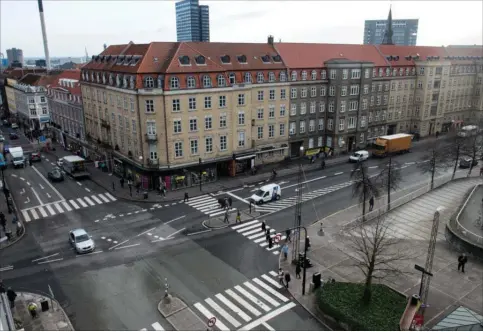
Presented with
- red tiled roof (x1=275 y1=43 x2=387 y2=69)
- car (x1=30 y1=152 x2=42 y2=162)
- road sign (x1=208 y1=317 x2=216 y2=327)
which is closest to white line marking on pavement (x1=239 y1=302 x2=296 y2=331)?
road sign (x1=208 y1=317 x2=216 y2=327)

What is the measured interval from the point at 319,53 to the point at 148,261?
48670mm

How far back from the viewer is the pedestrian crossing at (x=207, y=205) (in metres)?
42.8

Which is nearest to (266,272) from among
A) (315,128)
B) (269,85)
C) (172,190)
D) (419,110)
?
(172,190)

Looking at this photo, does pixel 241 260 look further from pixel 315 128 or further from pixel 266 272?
pixel 315 128

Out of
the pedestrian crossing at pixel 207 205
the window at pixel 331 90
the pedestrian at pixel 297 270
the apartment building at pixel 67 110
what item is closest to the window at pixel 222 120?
the pedestrian crossing at pixel 207 205

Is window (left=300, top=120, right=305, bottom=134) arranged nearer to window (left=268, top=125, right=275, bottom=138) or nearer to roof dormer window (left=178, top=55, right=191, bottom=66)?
window (left=268, top=125, right=275, bottom=138)

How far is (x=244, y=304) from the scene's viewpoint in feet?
86.3

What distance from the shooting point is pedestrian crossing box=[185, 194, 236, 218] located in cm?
4282

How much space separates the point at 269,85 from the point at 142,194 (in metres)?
24.8

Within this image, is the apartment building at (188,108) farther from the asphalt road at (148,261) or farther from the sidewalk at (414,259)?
the sidewalk at (414,259)

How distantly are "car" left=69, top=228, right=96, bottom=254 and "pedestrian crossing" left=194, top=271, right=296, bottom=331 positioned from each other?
41.8 ft

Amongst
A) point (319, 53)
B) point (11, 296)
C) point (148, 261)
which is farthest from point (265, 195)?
point (319, 53)

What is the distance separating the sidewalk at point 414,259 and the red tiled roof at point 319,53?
2938 cm

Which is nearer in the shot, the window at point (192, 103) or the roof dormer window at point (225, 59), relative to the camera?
the window at point (192, 103)
